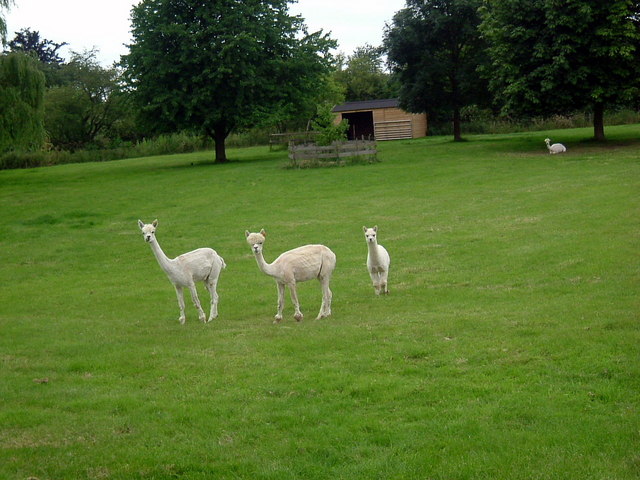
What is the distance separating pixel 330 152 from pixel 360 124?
3779 cm

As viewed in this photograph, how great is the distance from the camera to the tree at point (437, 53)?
54562mm

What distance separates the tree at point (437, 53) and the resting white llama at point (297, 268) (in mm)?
42624

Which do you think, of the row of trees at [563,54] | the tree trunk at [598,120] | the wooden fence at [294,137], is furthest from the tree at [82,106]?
the tree trunk at [598,120]

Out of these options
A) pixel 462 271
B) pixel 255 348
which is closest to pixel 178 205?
pixel 462 271

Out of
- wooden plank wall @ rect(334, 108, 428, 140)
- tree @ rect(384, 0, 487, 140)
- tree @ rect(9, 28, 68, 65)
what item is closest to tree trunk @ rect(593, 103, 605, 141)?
tree @ rect(384, 0, 487, 140)

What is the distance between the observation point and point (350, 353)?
1169 centimetres

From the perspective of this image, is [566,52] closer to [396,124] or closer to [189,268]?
[189,268]

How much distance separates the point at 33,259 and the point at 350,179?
59.3 ft

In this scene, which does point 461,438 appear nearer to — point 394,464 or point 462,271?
point 394,464

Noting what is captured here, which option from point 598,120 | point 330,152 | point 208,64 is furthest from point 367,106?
point 598,120

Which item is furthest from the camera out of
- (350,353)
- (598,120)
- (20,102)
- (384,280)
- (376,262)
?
(598,120)

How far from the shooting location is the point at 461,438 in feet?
26.4

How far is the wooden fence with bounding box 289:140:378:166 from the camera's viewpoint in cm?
4525

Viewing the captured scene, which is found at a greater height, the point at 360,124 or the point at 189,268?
the point at 360,124
